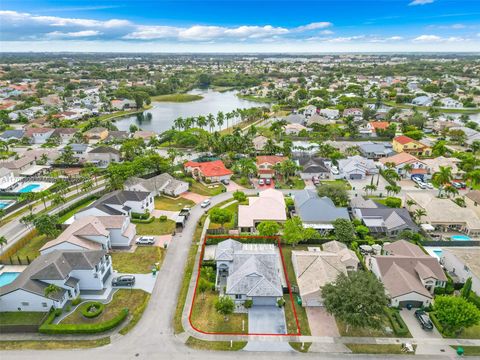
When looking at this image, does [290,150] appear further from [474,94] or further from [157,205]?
[474,94]

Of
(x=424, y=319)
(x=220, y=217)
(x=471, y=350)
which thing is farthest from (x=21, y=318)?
(x=471, y=350)

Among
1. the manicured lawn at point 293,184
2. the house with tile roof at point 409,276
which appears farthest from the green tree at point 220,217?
the manicured lawn at point 293,184

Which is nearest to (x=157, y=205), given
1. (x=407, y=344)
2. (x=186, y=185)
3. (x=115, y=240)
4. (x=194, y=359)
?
(x=186, y=185)

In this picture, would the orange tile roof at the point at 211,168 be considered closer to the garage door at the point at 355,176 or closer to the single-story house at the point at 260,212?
the single-story house at the point at 260,212

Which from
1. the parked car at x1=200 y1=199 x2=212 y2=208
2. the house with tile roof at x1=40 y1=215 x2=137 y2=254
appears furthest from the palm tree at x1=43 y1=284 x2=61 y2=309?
the parked car at x1=200 y1=199 x2=212 y2=208

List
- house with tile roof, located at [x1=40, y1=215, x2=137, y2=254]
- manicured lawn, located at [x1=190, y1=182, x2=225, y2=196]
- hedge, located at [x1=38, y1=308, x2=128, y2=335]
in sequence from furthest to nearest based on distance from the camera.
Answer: manicured lawn, located at [x1=190, y1=182, x2=225, y2=196] → house with tile roof, located at [x1=40, y1=215, x2=137, y2=254] → hedge, located at [x1=38, y1=308, x2=128, y2=335]

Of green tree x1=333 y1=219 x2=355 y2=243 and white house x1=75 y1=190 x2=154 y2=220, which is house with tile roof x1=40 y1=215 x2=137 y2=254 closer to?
white house x1=75 y1=190 x2=154 y2=220

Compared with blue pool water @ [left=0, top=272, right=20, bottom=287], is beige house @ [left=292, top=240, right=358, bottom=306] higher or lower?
higher
